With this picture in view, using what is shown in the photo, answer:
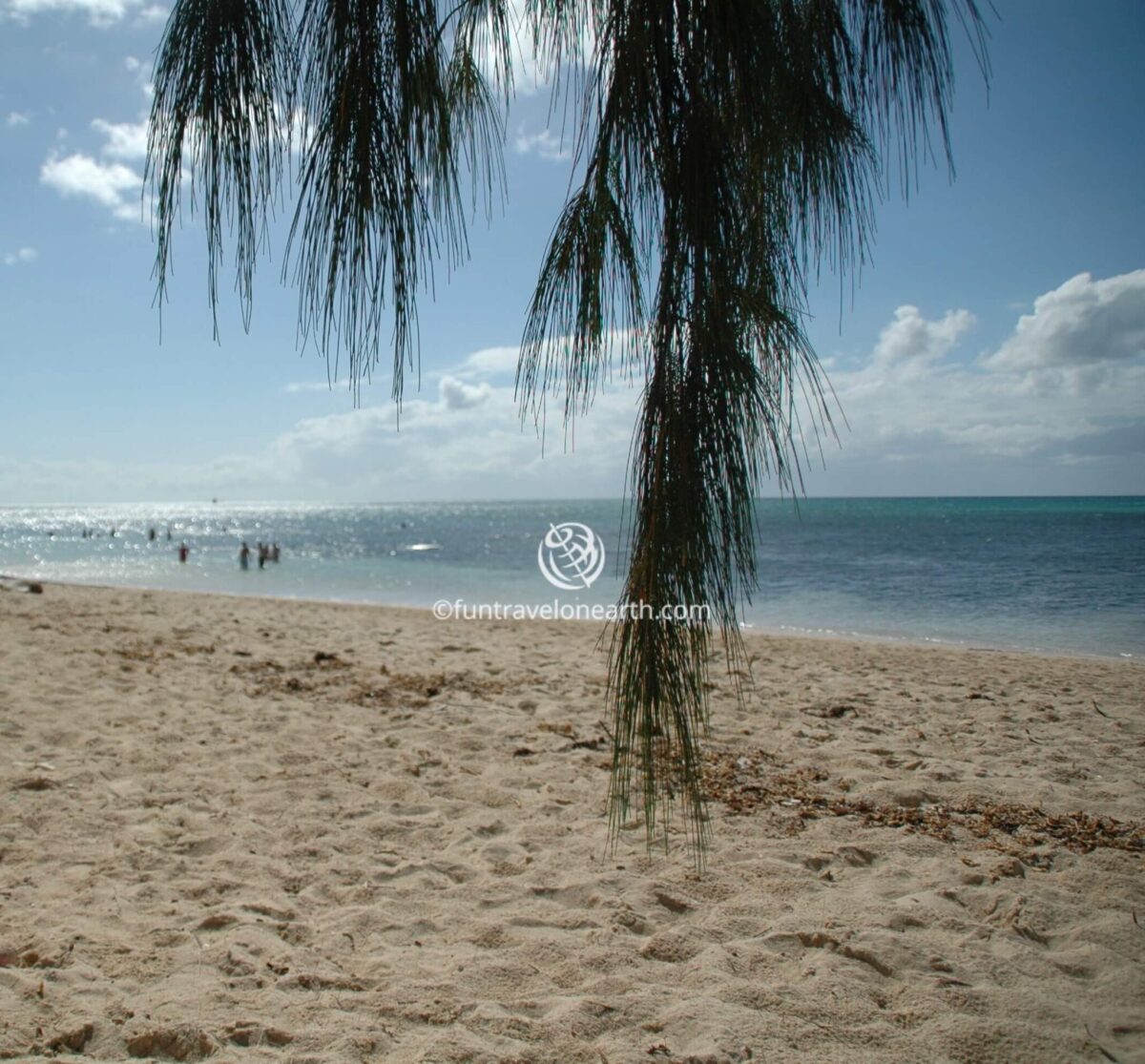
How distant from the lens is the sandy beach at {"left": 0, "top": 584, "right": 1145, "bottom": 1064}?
2248 mm

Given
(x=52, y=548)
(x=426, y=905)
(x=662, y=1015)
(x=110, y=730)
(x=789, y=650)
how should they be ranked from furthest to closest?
(x=52, y=548) → (x=789, y=650) → (x=110, y=730) → (x=426, y=905) → (x=662, y=1015)

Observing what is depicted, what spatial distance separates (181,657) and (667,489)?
290 inches

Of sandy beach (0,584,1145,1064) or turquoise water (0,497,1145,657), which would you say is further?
turquoise water (0,497,1145,657)

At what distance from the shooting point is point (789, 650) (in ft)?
31.9

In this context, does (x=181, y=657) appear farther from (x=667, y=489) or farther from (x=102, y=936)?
(x=667, y=489)

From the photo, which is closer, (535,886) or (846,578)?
(535,886)

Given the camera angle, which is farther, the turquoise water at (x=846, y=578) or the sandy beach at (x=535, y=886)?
the turquoise water at (x=846, y=578)

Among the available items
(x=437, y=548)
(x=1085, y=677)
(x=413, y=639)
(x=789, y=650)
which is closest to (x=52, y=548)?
(x=437, y=548)

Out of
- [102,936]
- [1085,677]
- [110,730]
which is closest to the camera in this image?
[102,936]

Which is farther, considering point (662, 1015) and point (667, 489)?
point (662, 1015)

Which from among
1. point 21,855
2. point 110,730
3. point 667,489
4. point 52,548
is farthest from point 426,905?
point 52,548

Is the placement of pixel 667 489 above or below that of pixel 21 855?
above

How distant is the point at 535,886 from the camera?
124 inches

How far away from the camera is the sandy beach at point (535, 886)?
2248mm
